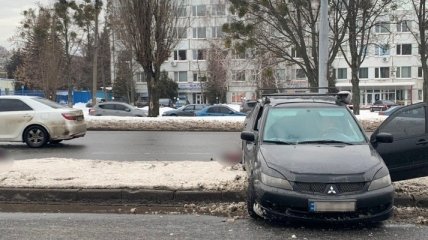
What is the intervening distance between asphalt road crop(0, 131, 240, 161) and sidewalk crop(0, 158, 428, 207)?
131 inches

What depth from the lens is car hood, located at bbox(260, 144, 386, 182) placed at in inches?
229

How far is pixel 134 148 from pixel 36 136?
274cm

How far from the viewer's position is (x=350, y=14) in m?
25.5

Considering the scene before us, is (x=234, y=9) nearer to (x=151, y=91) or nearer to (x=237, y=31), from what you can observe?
(x=237, y=31)

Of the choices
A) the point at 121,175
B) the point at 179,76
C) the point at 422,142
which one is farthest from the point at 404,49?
the point at 121,175

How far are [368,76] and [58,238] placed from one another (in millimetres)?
70852

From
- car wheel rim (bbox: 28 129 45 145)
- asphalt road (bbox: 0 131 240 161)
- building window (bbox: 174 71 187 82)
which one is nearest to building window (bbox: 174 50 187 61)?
building window (bbox: 174 71 187 82)

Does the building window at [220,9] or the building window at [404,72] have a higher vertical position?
the building window at [220,9]

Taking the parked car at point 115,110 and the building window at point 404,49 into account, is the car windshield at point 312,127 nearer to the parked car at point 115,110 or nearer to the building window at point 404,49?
the parked car at point 115,110

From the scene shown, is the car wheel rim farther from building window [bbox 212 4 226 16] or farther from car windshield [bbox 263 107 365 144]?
building window [bbox 212 4 226 16]

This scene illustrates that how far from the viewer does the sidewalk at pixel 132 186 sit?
759 cm

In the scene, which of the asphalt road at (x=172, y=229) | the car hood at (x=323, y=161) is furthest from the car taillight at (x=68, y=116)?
the car hood at (x=323, y=161)

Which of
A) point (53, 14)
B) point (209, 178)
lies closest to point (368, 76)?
point (53, 14)

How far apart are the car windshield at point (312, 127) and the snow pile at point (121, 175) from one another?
1211 mm
